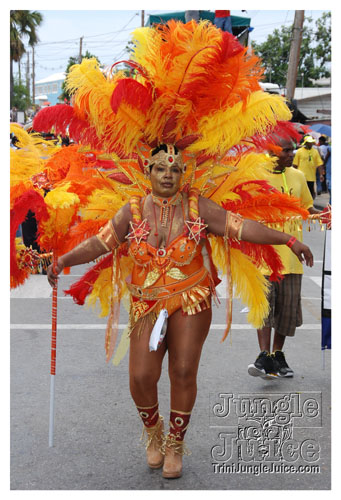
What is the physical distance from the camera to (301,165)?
15117 millimetres

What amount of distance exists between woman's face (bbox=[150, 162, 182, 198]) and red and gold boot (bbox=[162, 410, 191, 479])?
1.31m

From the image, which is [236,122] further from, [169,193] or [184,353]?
[184,353]

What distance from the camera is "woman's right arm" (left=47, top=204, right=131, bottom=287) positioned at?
12.8 ft

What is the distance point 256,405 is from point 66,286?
15.3 feet

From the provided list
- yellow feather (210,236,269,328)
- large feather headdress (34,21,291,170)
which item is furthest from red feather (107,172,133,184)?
yellow feather (210,236,269,328)

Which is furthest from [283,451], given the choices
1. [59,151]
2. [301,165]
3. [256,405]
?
[301,165]

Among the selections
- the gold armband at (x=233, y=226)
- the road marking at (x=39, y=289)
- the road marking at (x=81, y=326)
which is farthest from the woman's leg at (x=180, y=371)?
the road marking at (x=39, y=289)

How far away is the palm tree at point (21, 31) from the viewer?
41.3 meters

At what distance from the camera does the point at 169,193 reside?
12.5 feet

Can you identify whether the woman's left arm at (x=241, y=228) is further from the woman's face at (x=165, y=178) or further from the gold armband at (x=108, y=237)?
the gold armband at (x=108, y=237)

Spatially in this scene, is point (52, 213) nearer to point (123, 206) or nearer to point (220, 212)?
point (123, 206)

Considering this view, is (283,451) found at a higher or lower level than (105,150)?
lower

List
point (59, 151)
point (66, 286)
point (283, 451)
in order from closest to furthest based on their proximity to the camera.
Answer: point (283, 451) → point (59, 151) → point (66, 286)

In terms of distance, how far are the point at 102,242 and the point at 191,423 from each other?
5.13 ft
